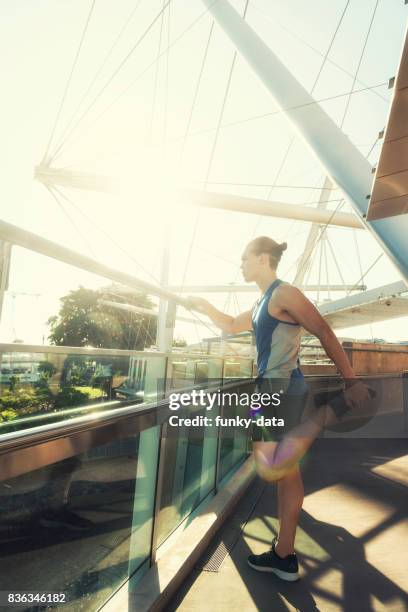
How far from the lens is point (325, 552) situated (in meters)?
2.51

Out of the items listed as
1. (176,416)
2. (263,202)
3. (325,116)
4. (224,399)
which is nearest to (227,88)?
(263,202)

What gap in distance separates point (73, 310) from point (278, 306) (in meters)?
38.3

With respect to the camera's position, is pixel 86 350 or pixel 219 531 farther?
pixel 219 531

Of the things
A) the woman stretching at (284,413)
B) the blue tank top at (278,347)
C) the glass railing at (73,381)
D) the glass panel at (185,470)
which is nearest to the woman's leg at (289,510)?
the woman stretching at (284,413)

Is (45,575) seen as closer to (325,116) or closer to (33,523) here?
(33,523)

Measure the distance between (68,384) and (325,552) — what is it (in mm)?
2082

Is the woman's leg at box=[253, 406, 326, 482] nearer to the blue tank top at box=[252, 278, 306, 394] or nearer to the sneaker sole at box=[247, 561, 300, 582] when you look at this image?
the blue tank top at box=[252, 278, 306, 394]

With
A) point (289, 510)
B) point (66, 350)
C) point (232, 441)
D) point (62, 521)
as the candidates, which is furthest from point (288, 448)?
point (232, 441)

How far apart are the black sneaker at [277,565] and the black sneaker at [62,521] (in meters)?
1.24

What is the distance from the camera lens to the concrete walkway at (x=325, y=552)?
76.9 inches

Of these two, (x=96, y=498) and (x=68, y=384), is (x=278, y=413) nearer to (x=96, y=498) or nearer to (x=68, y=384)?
(x=68, y=384)

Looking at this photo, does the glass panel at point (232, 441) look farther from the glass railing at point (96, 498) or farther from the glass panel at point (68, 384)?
the glass panel at point (68, 384)

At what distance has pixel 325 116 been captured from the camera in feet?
21.1

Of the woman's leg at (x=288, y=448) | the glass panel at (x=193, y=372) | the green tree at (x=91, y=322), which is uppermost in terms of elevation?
the green tree at (x=91, y=322)
